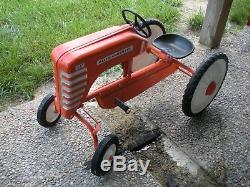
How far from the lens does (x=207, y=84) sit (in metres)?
2.25

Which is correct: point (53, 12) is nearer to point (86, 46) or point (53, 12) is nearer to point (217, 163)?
point (86, 46)

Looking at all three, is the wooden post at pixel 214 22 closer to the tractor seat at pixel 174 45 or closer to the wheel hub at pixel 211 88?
the tractor seat at pixel 174 45

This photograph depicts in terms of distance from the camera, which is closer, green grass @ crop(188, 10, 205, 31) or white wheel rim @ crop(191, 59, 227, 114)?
white wheel rim @ crop(191, 59, 227, 114)

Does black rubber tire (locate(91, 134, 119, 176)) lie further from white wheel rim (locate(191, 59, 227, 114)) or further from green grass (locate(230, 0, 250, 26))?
green grass (locate(230, 0, 250, 26))

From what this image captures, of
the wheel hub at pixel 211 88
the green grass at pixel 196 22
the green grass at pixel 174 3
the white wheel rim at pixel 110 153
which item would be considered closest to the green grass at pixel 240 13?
the green grass at pixel 196 22

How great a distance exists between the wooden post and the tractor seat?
2.22 ft

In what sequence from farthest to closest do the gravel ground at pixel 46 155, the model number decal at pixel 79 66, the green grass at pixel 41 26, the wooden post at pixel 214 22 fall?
the wooden post at pixel 214 22 < the green grass at pixel 41 26 < the gravel ground at pixel 46 155 < the model number decal at pixel 79 66

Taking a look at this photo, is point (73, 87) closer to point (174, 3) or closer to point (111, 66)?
point (111, 66)

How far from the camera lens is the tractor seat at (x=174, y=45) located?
7.59 feet

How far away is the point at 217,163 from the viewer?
212 cm

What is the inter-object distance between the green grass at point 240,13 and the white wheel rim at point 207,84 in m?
1.38

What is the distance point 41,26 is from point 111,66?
1.50 metres

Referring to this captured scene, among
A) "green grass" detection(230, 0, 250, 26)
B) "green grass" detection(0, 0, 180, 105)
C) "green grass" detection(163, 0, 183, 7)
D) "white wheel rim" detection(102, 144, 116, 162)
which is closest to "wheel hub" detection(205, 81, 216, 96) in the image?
"white wheel rim" detection(102, 144, 116, 162)

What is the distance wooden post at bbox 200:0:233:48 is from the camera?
288cm
